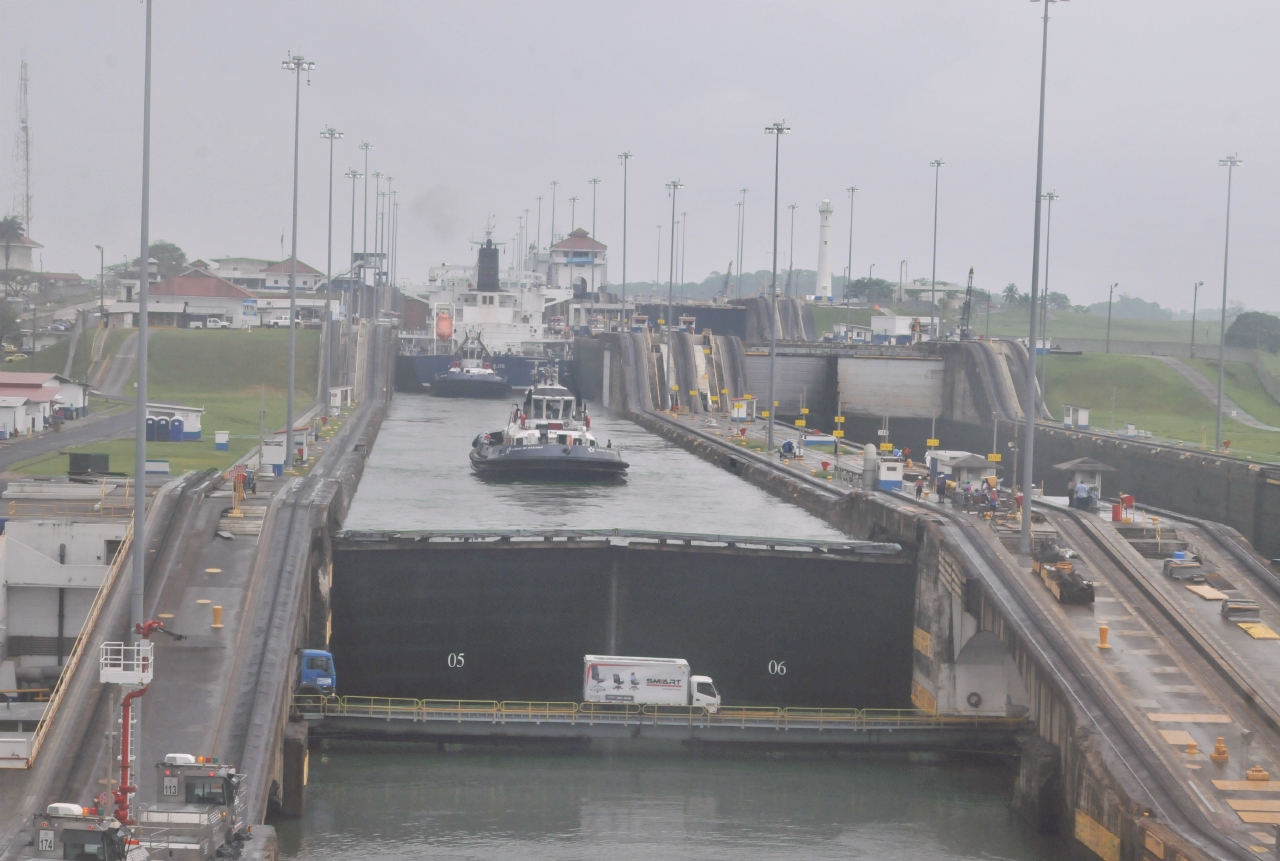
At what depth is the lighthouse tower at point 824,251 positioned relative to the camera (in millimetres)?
186688

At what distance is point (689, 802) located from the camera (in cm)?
3130

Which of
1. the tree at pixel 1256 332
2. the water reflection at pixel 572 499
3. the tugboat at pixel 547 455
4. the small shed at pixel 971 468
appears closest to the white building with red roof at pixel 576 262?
the tree at pixel 1256 332

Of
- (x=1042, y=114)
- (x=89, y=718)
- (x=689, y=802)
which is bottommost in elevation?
(x=689, y=802)

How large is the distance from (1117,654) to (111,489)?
27.3 m

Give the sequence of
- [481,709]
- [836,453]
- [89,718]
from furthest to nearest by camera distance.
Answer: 1. [836,453]
2. [481,709]
3. [89,718]

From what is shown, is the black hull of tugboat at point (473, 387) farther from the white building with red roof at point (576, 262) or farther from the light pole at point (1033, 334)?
the light pole at point (1033, 334)

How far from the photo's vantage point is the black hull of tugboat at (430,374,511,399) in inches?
4820

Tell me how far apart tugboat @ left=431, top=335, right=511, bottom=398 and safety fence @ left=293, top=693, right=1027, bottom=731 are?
86.9 meters

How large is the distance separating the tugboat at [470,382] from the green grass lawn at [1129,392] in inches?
1704

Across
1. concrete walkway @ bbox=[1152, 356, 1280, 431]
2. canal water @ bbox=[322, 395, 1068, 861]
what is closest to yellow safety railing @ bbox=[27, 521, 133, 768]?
canal water @ bbox=[322, 395, 1068, 861]

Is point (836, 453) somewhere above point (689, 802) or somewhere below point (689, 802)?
above

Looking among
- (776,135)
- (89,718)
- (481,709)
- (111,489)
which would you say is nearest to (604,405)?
(776,135)

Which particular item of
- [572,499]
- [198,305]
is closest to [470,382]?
[198,305]

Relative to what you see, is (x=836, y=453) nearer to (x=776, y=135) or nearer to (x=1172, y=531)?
(x=776, y=135)
